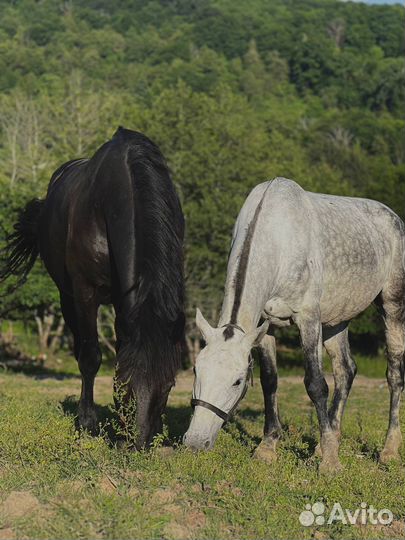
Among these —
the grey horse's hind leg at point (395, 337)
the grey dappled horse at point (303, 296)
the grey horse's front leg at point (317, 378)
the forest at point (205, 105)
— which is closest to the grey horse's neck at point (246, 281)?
the grey dappled horse at point (303, 296)

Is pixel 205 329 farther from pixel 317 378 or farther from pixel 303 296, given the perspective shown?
pixel 317 378

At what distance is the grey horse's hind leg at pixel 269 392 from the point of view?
6.10m

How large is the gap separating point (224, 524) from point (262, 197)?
2.82 m

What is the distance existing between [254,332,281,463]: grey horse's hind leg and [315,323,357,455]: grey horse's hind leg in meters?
0.88

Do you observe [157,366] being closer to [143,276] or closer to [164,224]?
[143,276]

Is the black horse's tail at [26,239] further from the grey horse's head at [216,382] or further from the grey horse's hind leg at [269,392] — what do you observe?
the grey horse's head at [216,382]

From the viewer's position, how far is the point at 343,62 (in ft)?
332

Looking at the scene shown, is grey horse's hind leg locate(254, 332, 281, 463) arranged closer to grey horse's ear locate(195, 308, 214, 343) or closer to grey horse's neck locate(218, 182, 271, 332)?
grey horse's neck locate(218, 182, 271, 332)

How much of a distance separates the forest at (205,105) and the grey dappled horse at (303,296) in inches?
437

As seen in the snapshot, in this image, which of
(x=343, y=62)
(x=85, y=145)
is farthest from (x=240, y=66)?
(x=85, y=145)

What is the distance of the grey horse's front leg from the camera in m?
5.60

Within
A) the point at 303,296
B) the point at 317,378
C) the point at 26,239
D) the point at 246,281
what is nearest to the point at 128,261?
the point at 246,281

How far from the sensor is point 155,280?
5.09 metres

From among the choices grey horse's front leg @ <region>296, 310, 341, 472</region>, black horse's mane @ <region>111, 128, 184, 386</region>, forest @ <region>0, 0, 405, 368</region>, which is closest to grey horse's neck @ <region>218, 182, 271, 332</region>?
black horse's mane @ <region>111, 128, 184, 386</region>
